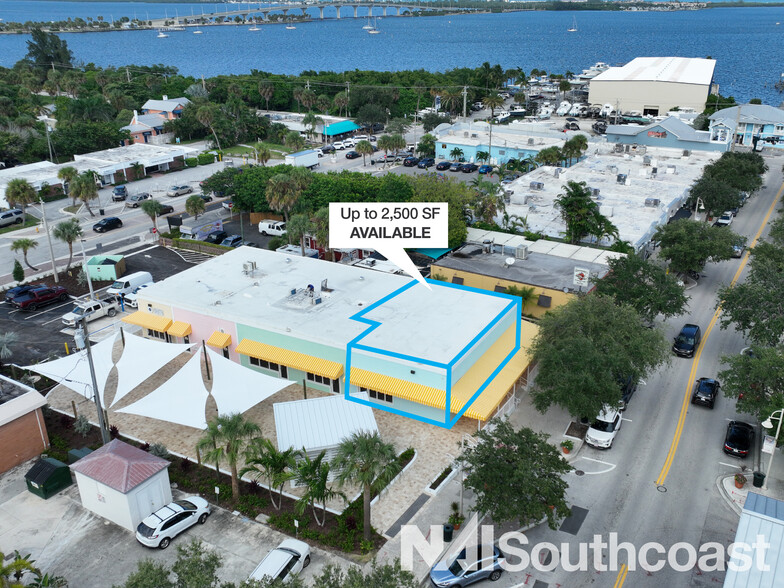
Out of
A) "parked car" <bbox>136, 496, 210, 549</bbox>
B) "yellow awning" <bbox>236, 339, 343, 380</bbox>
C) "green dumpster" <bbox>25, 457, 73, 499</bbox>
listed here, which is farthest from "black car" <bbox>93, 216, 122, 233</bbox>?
"parked car" <bbox>136, 496, 210, 549</bbox>

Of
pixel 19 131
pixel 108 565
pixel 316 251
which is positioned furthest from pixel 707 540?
pixel 19 131

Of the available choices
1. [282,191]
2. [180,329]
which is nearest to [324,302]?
[180,329]

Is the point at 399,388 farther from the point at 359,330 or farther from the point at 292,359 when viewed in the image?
the point at 292,359

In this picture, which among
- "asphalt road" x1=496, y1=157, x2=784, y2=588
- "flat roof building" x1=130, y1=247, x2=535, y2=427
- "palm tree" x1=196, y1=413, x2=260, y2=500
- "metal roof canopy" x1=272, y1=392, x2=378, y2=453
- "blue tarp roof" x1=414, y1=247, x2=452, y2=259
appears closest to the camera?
"asphalt road" x1=496, y1=157, x2=784, y2=588

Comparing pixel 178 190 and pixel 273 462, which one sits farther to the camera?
pixel 178 190

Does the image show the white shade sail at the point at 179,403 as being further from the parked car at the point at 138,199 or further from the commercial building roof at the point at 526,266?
the parked car at the point at 138,199

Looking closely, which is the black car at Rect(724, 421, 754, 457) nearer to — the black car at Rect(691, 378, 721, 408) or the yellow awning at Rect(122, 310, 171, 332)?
the black car at Rect(691, 378, 721, 408)
